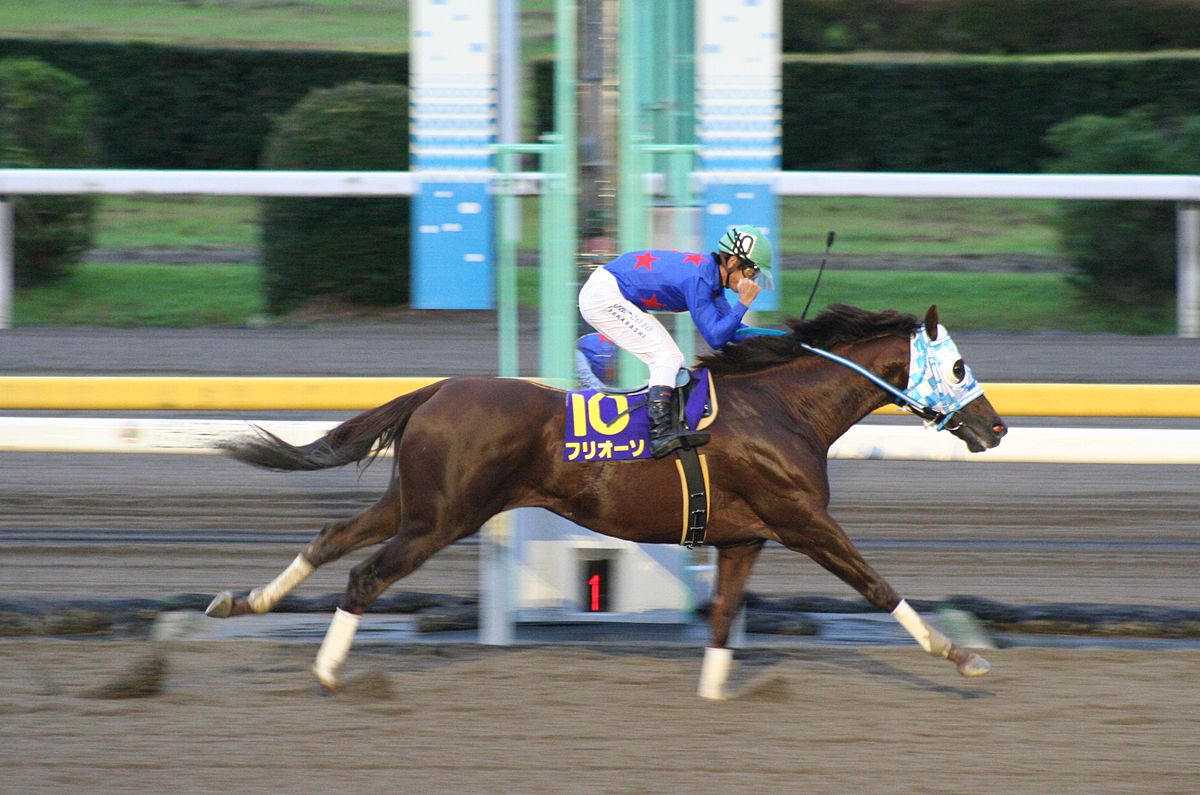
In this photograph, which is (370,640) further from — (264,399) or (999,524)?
(999,524)

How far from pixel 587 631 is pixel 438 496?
115cm

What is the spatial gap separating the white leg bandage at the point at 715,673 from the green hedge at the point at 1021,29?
51.4 ft

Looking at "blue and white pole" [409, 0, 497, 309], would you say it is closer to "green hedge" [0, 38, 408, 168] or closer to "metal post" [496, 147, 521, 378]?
"green hedge" [0, 38, 408, 168]

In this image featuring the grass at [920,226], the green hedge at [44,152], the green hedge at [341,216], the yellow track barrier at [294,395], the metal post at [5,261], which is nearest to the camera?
the yellow track barrier at [294,395]

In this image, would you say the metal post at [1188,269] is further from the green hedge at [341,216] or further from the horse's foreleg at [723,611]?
the horse's foreleg at [723,611]

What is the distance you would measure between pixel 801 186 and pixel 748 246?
23.4ft

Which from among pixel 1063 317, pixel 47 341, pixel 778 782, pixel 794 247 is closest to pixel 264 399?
pixel 778 782

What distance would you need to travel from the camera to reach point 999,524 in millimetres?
7309

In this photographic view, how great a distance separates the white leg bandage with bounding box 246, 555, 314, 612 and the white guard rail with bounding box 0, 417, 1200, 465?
100cm

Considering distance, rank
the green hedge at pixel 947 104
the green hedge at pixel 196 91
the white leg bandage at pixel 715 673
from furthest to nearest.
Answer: the green hedge at pixel 196 91 < the green hedge at pixel 947 104 < the white leg bandage at pixel 715 673

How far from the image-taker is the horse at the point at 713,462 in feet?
15.9

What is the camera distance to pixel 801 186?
11.8 m

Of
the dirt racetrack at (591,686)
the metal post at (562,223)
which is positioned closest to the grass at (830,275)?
the dirt racetrack at (591,686)

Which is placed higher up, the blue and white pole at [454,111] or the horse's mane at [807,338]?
the blue and white pole at [454,111]
